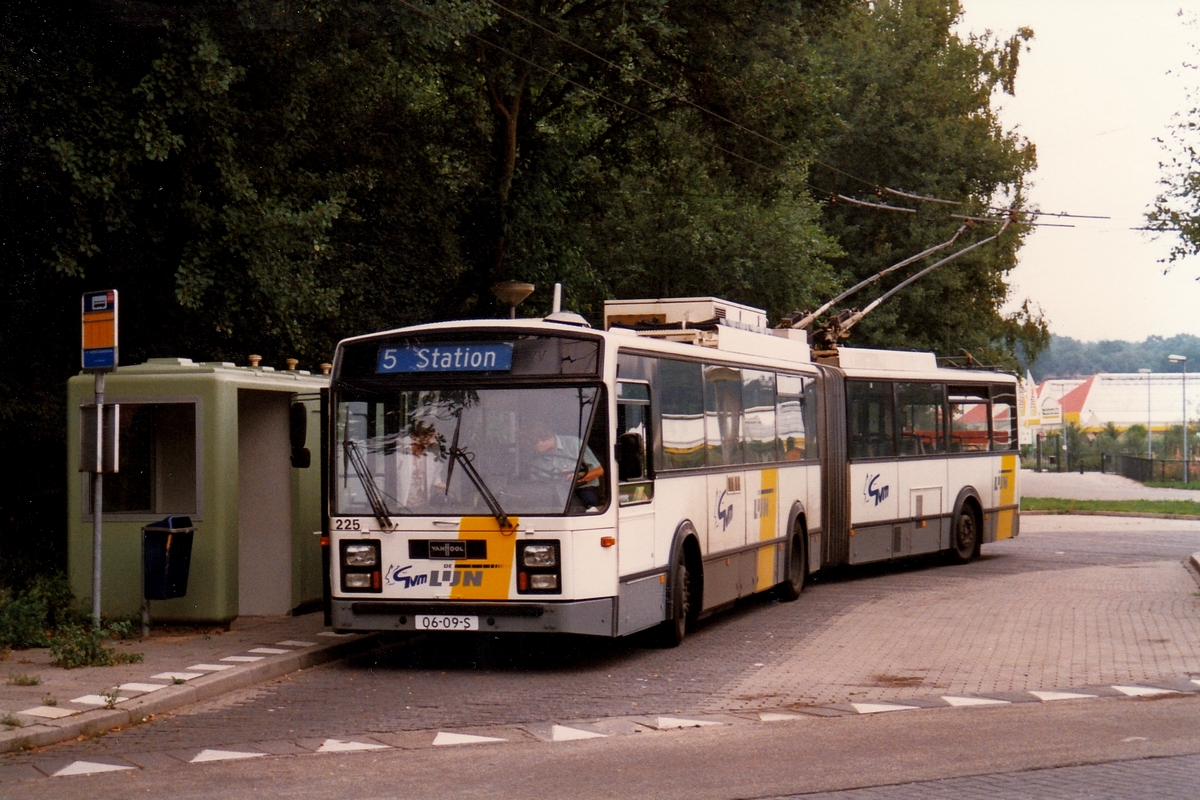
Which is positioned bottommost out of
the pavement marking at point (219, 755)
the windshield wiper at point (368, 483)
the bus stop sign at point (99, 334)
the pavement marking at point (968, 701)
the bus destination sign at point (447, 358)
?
the pavement marking at point (968, 701)

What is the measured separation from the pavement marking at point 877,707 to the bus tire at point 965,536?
13.1 metres

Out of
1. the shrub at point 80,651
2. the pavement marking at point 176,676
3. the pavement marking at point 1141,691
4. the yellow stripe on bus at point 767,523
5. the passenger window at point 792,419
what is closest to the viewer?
the pavement marking at point 1141,691

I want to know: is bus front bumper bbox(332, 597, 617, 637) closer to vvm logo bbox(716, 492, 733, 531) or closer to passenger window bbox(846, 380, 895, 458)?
vvm logo bbox(716, 492, 733, 531)

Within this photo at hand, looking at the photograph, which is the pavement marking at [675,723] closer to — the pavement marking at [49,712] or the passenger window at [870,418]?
the pavement marking at [49,712]

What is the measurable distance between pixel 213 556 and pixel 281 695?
3.25m

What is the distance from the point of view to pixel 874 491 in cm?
2102

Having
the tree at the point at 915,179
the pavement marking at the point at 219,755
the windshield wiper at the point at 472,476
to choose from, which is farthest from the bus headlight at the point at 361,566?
the tree at the point at 915,179

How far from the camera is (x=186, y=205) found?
55.2ft

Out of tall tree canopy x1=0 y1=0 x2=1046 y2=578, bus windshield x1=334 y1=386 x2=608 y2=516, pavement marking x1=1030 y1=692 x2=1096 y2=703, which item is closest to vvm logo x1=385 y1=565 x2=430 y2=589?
bus windshield x1=334 y1=386 x2=608 y2=516

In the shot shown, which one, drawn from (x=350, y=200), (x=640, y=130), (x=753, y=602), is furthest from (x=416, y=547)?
(x=640, y=130)

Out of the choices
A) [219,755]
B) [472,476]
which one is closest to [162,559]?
[472,476]

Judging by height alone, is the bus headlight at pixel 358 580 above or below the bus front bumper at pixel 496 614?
above

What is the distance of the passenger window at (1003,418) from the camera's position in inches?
975

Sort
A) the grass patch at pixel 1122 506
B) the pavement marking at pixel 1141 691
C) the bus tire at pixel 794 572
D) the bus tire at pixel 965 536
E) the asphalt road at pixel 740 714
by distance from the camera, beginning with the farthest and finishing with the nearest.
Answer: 1. the grass patch at pixel 1122 506
2. the bus tire at pixel 965 536
3. the bus tire at pixel 794 572
4. the pavement marking at pixel 1141 691
5. the asphalt road at pixel 740 714
